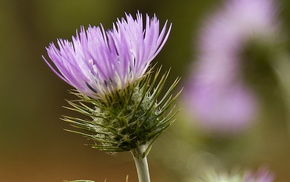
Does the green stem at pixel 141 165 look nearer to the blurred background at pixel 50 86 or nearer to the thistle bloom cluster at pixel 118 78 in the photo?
the thistle bloom cluster at pixel 118 78

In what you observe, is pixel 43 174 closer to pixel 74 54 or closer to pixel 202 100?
pixel 202 100

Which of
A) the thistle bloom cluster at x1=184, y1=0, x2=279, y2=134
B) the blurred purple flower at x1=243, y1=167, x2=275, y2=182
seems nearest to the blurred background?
the thistle bloom cluster at x1=184, y1=0, x2=279, y2=134

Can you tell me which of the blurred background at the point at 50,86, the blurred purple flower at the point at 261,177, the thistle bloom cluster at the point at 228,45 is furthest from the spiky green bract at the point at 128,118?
the blurred background at the point at 50,86

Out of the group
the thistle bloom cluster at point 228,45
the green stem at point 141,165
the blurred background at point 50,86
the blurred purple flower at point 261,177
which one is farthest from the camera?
→ the blurred background at point 50,86

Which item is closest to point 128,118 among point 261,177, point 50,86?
point 261,177

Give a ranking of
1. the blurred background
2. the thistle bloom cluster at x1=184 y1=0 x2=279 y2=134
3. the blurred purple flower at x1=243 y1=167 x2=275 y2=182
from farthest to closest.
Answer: the blurred background
the thistle bloom cluster at x1=184 y1=0 x2=279 y2=134
the blurred purple flower at x1=243 y1=167 x2=275 y2=182

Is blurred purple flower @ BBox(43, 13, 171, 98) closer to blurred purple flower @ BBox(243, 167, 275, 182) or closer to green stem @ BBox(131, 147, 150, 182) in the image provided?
green stem @ BBox(131, 147, 150, 182)
